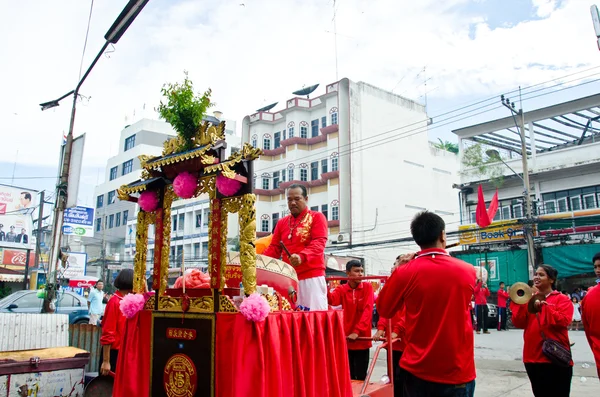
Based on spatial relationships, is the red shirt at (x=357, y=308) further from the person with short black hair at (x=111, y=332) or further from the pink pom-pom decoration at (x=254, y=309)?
the person with short black hair at (x=111, y=332)

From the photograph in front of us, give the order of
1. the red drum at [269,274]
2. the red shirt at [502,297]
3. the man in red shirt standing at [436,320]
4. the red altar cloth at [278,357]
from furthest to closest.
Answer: the red shirt at [502,297], the red drum at [269,274], the red altar cloth at [278,357], the man in red shirt standing at [436,320]

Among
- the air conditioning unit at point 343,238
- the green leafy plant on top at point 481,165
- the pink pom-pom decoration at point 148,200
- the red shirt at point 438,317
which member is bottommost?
the red shirt at point 438,317

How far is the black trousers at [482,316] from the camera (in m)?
16.6

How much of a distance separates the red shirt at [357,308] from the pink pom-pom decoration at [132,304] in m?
2.47

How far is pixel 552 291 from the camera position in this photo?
4.81 metres

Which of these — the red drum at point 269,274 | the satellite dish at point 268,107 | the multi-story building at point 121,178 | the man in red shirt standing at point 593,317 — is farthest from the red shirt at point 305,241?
the multi-story building at point 121,178

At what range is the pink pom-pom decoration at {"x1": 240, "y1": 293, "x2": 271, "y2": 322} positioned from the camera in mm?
3570

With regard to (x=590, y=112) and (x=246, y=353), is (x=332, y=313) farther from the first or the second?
(x=590, y=112)

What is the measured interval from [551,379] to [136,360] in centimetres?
386

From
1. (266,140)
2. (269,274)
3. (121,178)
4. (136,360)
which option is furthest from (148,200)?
(121,178)

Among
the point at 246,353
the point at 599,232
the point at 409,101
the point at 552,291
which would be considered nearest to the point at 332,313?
the point at 246,353

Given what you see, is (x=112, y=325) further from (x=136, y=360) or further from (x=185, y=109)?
(x=185, y=109)

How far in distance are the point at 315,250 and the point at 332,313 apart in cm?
72

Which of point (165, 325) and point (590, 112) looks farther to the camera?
point (590, 112)
